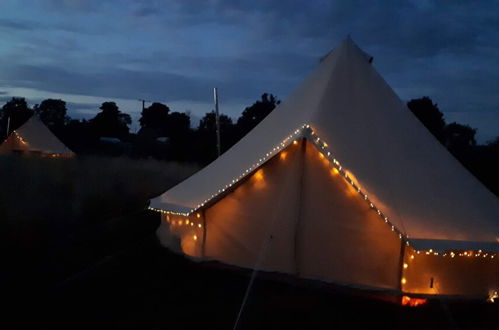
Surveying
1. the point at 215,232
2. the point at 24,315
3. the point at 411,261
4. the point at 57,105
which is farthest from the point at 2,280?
the point at 57,105

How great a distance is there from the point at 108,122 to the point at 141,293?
41983 millimetres

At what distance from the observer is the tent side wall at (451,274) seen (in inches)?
230

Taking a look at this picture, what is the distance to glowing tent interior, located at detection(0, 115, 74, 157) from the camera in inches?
1015

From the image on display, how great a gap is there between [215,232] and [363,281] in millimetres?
1809

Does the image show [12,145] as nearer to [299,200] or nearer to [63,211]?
[63,211]

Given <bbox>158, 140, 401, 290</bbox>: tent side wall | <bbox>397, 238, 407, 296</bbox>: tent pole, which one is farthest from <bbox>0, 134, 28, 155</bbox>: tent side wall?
<bbox>397, 238, 407, 296</bbox>: tent pole

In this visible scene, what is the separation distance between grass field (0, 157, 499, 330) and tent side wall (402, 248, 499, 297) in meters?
0.16

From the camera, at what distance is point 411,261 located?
5.83 metres

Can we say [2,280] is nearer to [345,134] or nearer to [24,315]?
[24,315]

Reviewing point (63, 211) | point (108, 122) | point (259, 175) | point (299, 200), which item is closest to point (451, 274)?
point (299, 200)

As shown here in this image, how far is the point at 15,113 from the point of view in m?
47.6

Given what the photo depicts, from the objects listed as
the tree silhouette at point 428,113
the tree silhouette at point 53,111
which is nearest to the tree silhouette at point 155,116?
the tree silhouette at point 53,111

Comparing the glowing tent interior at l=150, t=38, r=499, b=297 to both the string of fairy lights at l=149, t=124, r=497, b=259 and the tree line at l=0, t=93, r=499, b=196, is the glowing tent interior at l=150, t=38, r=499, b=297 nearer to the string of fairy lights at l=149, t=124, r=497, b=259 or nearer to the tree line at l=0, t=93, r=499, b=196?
the string of fairy lights at l=149, t=124, r=497, b=259

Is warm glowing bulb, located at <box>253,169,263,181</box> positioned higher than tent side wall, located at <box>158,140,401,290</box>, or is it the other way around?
warm glowing bulb, located at <box>253,169,263,181</box>
